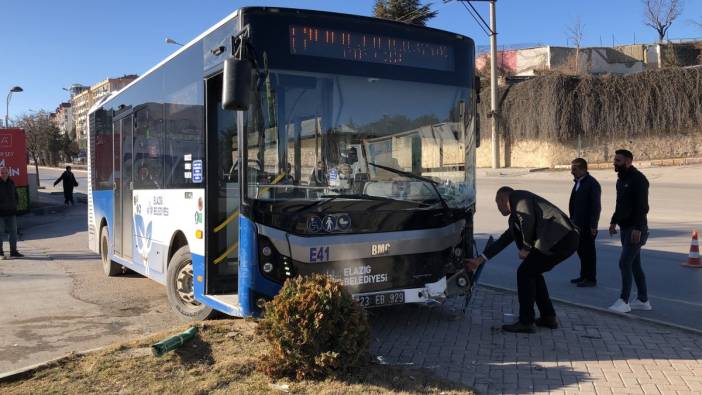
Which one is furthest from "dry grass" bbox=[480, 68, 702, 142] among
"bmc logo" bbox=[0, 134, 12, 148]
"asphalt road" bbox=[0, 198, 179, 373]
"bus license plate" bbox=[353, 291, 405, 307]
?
"bus license plate" bbox=[353, 291, 405, 307]

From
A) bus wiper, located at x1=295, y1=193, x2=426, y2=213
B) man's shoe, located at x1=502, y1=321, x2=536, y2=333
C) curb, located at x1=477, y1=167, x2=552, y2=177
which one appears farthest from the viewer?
curb, located at x1=477, y1=167, x2=552, y2=177

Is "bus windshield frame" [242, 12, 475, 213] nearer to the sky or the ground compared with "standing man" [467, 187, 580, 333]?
nearer to the sky

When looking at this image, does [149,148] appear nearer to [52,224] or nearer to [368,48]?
→ [368,48]

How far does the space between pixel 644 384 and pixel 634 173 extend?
305cm

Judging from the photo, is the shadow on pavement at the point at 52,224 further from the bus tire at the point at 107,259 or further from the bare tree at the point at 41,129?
the bare tree at the point at 41,129

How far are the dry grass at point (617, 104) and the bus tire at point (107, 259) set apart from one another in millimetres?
26945

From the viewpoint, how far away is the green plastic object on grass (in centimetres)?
493

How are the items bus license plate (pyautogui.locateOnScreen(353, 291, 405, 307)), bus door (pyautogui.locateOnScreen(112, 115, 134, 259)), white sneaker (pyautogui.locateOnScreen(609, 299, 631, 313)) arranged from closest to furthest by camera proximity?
bus license plate (pyautogui.locateOnScreen(353, 291, 405, 307)) → white sneaker (pyautogui.locateOnScreen(609, 299, 631, 313)) → bus door (pyautogui.locateOnScreen(112, 115, 134, 259))

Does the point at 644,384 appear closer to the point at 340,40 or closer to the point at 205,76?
the point at 340,40

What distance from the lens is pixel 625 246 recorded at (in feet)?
21.8

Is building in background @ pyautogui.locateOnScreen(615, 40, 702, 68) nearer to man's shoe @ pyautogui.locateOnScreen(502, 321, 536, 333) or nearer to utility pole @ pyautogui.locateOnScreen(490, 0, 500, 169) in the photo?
utility pole @ pyautogui.locateOnScreen(490, 0, 500, 169)

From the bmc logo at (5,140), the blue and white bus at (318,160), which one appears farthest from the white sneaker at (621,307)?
the bmc logo at (5,140)

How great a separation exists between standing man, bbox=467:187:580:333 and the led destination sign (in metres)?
1.50

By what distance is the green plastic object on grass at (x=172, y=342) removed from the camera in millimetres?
4931
